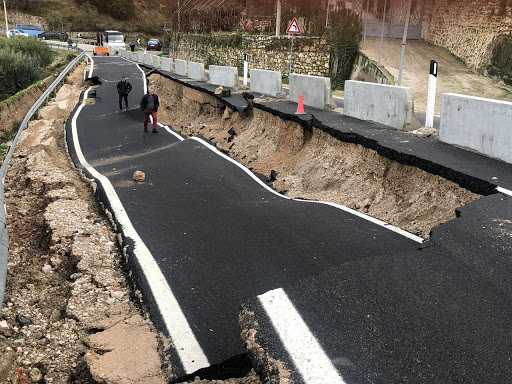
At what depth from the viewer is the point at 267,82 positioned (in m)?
18.6

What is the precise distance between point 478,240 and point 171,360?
11.6 feet

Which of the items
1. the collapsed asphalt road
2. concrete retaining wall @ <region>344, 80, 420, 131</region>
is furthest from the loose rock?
concrete retaining wall @ <region>344, 80, 420, 131</region>

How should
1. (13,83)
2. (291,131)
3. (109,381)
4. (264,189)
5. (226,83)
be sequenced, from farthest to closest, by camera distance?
1. (13,83)
2. (226,83)
3. (291,131)
4. (264,189)
5. (109,381)

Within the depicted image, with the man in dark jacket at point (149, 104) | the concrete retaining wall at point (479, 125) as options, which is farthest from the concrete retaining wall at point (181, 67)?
the concrete retaining wall at point (479, 125)

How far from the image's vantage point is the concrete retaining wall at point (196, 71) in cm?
2534

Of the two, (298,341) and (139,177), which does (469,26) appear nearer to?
(139,177)

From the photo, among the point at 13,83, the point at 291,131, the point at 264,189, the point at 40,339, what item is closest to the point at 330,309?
the point at 40,339

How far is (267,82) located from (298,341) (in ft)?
50.9

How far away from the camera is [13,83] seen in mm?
29031

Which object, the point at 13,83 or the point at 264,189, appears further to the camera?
the point at 13,83

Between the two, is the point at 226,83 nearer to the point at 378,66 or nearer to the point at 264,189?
the point at 378,66

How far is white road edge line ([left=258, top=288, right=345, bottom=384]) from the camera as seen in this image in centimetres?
357

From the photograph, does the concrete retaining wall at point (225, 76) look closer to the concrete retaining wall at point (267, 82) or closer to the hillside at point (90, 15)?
the concrete retaining wall at point (267, 82)

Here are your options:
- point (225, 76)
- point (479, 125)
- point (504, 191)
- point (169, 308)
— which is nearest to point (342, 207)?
point (504, 191)
